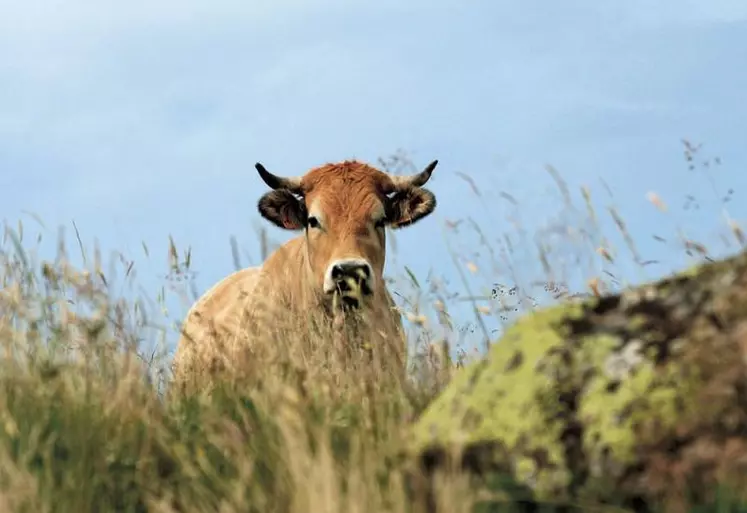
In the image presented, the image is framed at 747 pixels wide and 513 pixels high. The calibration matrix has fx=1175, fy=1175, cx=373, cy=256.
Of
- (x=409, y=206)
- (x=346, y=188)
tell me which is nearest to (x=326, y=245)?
(x=346, y=188)

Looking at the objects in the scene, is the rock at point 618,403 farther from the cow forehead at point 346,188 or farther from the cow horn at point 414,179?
the cow horn at point 414,179

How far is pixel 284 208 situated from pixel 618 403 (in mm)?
7316

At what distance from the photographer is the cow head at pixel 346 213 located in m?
9.20

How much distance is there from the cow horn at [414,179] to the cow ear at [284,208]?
878mm

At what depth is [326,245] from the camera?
9.76 m

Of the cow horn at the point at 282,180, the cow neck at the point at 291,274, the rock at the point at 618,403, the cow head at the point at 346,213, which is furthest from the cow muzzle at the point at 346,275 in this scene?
the rock at the point at 618,403

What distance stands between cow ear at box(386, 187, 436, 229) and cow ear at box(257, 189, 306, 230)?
799 millimetres

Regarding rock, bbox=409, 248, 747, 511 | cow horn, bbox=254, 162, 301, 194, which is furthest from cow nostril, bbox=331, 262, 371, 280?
rock, bbox=409, 248, 747, 511

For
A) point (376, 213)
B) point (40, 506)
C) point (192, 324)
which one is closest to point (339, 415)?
point (40, 506)

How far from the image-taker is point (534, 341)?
12.8ft

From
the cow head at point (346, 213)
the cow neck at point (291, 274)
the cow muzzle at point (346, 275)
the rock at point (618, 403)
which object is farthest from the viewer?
the cow neck at point (291, 274)

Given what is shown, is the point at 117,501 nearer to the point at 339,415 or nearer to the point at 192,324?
the point at 339,415

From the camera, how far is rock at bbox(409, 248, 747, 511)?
11.0 feet

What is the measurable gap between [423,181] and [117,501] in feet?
22.8
